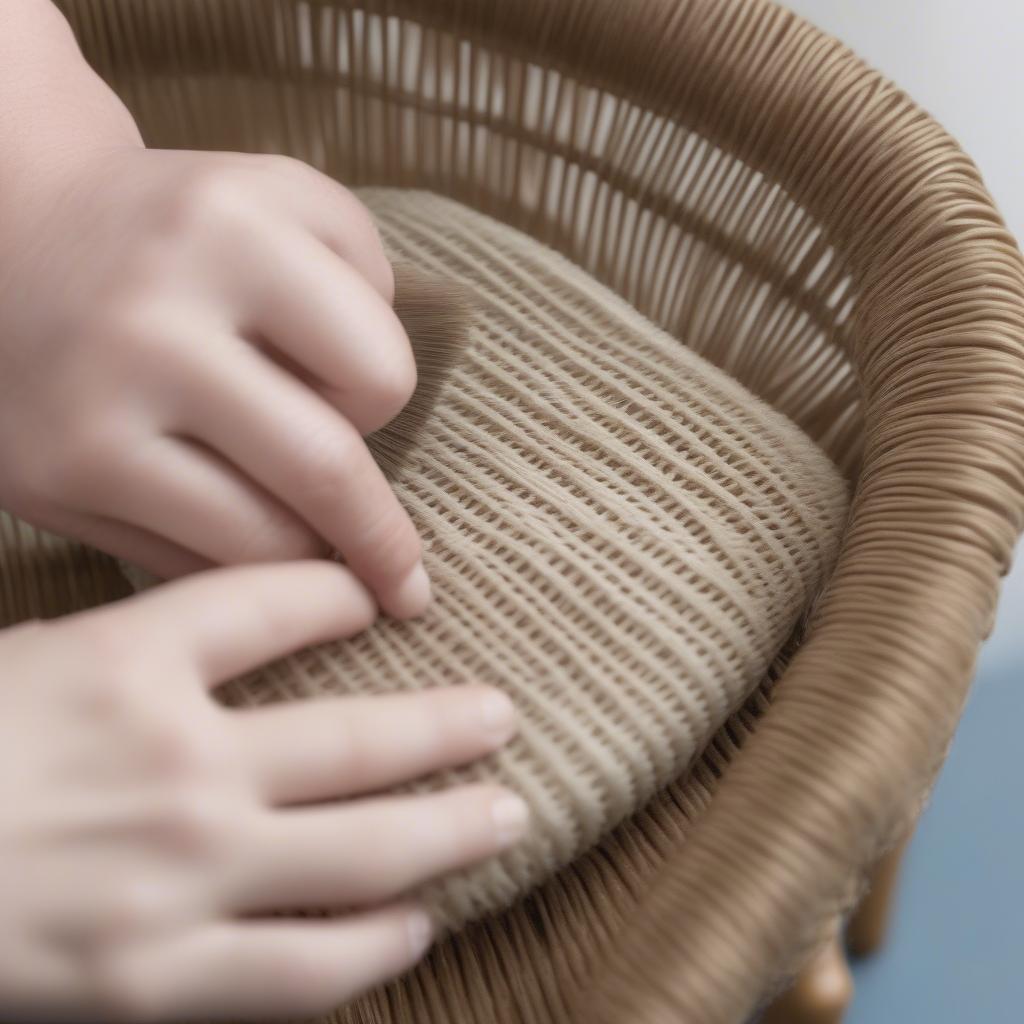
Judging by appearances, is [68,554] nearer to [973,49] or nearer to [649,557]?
[649,557]

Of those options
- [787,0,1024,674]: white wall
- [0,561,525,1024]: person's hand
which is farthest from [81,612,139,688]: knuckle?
[787,0,1024,674]: white wall

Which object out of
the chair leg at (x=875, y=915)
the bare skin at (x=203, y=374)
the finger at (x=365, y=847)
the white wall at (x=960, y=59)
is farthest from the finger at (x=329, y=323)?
the white wall at (x=960, y=59)

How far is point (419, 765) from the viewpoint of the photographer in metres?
0.26

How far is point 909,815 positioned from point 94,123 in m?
0.30

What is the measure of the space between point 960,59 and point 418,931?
23.4 inches

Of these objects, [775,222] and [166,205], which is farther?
[775,222]

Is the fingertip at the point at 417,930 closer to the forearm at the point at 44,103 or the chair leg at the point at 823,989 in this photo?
the chair leg at the point at 823,989

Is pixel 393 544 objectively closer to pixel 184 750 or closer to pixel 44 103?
pixel 184 750

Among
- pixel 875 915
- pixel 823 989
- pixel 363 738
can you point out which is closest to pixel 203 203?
pixel 363 738

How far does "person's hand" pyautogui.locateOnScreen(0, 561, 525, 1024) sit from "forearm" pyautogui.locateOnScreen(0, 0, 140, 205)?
0.14m

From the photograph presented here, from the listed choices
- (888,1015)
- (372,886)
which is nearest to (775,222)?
(372,886)

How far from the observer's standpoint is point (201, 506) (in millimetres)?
274

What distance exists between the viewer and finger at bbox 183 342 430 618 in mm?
265

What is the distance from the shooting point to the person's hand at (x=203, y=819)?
0.22 metres
